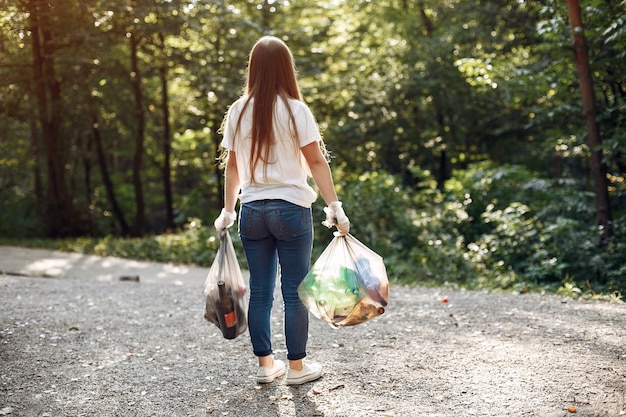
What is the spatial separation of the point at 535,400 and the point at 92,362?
295 cm

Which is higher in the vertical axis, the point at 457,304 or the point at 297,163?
the point at 297,163

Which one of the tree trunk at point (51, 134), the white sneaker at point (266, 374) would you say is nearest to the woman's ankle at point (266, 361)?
the white sneaker at point (266, 374)

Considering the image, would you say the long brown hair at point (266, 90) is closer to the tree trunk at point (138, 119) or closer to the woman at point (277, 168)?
the woman at point (277, 168)

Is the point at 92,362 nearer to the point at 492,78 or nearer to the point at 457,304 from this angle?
the point at 457,304

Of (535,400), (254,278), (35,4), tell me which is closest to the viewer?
(535,400)

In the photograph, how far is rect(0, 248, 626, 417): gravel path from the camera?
361 centimetres

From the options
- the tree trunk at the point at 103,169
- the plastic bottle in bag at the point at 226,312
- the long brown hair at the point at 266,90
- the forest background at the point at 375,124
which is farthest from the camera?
the tree trunk at the point at 103,169

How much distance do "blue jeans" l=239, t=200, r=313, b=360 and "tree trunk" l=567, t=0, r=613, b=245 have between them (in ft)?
18.3

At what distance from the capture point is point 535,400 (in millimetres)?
3518

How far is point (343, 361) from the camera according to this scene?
177 inches

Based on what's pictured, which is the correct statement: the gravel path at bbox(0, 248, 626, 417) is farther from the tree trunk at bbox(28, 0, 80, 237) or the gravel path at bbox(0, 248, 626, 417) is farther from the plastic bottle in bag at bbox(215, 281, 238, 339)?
the tree trunk at bbox(28, 0, 80, 237)

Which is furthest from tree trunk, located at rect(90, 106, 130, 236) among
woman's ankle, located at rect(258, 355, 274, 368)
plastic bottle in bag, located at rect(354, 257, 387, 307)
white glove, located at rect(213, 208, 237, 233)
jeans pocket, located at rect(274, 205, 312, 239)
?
plastic bottle in bag, located at rect(354, 257, 387, 307)

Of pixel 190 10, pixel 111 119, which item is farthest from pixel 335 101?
pixel 111 119

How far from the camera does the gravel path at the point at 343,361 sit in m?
3.61
